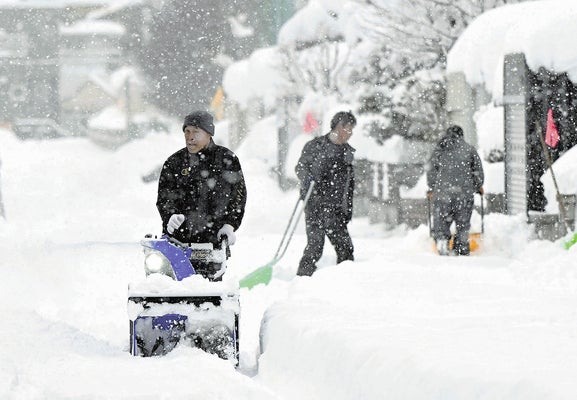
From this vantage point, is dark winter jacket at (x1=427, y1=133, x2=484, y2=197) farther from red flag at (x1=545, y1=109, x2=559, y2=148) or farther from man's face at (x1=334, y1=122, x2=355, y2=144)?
man's face at (x1=334, y1=122, x2=355, y2=144)

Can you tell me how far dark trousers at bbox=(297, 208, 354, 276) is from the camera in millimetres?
10617

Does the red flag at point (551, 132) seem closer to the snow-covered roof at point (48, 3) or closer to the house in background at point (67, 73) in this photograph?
the house in background at point (67, 73)

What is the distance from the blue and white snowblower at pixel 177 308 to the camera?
242 inches

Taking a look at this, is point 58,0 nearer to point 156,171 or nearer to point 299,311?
point 156,171

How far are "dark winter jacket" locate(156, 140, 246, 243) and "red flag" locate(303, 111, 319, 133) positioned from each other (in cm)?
2221

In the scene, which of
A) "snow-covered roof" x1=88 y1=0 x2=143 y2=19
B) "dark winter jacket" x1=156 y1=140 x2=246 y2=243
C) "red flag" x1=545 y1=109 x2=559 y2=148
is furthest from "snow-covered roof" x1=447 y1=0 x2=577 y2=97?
"snow-covered roof" x1=88 y1=0 x2=143 y2=19

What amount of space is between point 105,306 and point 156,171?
37229mm

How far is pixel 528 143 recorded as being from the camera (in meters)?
14.0

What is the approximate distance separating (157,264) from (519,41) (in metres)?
8.51

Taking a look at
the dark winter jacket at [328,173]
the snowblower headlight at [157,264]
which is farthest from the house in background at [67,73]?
the snowblower headlight at [157,264]

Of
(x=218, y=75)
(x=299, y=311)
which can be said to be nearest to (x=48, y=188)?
(x=218, y=75)

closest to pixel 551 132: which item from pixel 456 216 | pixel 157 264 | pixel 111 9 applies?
pixel 456 216

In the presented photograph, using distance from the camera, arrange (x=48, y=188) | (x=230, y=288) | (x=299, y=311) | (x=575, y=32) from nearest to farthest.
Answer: (x=230, y=288), (x=299, y=311), (x=575, y=32), (x=48, y=188)

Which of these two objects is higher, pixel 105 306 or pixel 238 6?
pixel 238 6
